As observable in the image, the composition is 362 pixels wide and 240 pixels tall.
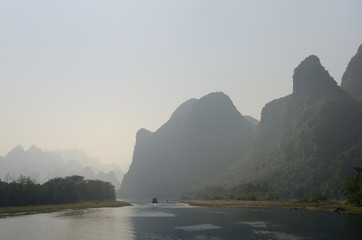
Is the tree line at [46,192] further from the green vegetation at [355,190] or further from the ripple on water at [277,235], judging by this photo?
the green vegetation at [355,190]

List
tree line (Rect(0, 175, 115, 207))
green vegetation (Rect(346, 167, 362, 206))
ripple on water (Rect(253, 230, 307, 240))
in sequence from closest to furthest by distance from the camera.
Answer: ripple on water (Rect(253, 230, 307, 240))
green vegetation (Rect(346, 167, 362, 206))
tree line (Rect(0, 175, 115, 207))

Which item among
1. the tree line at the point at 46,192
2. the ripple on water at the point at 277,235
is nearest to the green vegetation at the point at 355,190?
the ripple on water at the point at 277,235

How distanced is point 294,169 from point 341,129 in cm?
3773

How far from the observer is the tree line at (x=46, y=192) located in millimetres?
110938

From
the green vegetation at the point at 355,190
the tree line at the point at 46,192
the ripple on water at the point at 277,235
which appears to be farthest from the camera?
the tree line at the point at 46,192

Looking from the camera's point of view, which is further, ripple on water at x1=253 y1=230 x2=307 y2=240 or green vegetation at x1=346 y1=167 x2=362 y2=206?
green vegetation at x1=346 y1=167 x2=362 y2=206

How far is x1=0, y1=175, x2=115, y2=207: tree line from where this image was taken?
110938 mm

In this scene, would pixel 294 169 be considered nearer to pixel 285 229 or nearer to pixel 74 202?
pixel 74 202

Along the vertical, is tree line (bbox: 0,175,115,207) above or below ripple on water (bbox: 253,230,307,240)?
above

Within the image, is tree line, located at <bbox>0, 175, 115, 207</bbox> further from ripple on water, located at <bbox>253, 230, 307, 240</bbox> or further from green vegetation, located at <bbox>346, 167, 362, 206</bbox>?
green vegetation, located at <bbox>346, 167, 362, 206</bbox>

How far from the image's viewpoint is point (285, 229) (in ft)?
187

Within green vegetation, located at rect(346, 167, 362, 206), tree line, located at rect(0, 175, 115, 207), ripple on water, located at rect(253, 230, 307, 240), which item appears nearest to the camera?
ripple on water, located at rect(253, 230, 307, 240)

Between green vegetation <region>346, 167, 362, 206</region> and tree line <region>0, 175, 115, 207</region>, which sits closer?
green vegetation <region>346, 167, 362, 206</region>

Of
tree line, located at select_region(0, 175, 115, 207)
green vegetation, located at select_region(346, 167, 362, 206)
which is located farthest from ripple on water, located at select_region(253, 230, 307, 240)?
tree line, located at select_region(0, 175, 115, 207)
